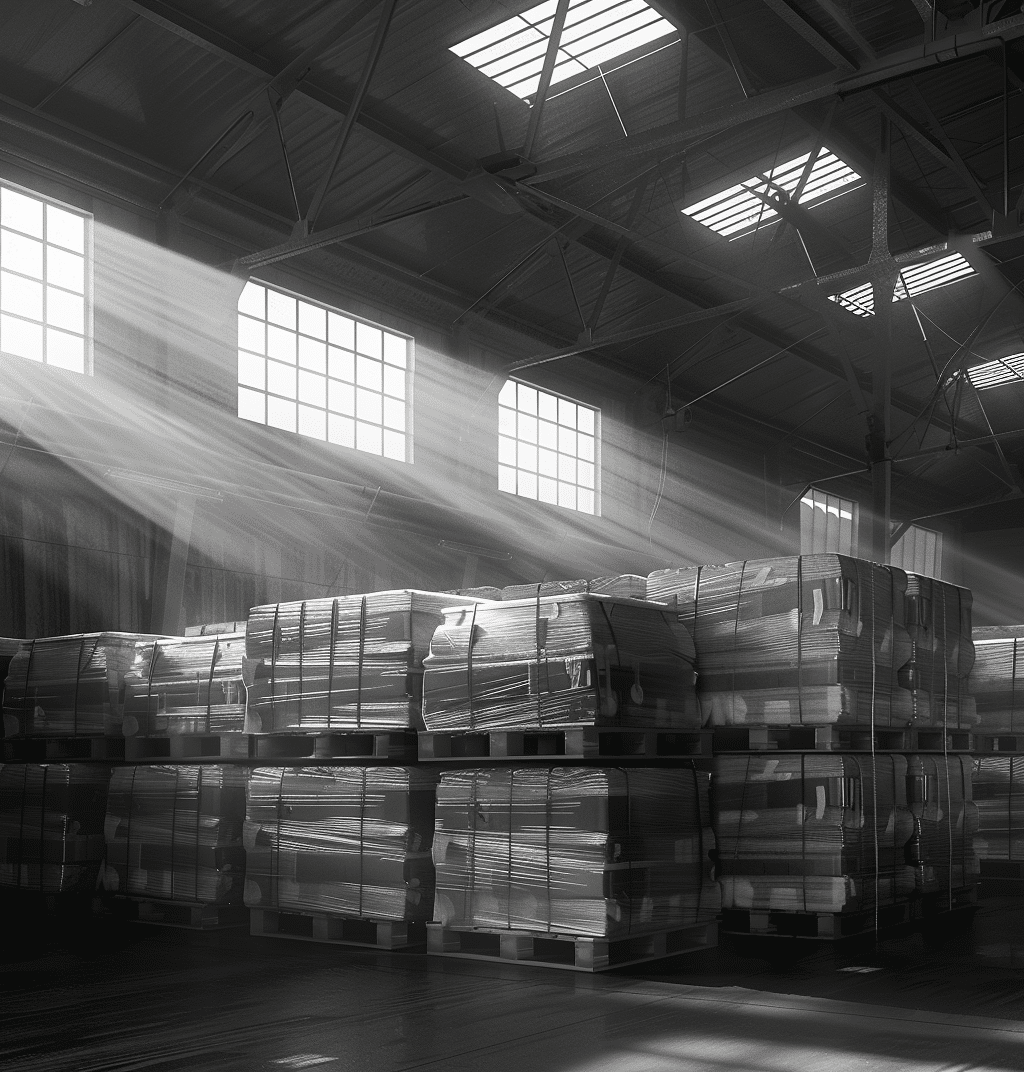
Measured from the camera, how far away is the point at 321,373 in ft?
42.5

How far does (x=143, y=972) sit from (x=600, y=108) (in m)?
8.98

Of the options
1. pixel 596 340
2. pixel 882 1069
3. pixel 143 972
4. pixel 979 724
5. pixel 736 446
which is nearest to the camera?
pixel 882 1069

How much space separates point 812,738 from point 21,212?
24.4 feet

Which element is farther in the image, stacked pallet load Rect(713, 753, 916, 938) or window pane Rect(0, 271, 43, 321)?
window pane Rect(0, 271, 43, 321)

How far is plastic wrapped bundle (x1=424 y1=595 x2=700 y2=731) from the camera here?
248 inches

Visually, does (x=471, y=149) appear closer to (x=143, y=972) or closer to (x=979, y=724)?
(x=979, y=724)

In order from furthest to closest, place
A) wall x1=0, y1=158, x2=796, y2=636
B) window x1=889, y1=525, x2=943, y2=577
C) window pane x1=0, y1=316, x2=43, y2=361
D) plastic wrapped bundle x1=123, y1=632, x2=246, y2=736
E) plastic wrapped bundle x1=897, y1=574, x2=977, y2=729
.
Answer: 1. window x1=889, y1=525, x2=943, y2=577
2. wall x1=0, y1=158, x2=796, y2=636
3. window pane x1=0, y1=316, x2=43, y2=361
4. plastic wrapped bundle x1=123, y1=632, x2=246, y2=736
5. plastic wrapped bundle x1=897, y1=574, x2=977, y2=729

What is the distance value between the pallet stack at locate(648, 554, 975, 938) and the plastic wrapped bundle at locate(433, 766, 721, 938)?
1.56 ft

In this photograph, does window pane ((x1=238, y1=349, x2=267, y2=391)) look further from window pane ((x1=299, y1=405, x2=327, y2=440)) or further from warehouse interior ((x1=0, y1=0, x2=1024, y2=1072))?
window pane ((x1=299, y1=405, x2=327, y2=440))

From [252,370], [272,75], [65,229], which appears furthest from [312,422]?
[272,75]

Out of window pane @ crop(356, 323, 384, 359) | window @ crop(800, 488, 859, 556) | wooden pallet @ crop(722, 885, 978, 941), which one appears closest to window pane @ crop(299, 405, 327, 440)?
window pane @ crop(356, 323, 384, 359)

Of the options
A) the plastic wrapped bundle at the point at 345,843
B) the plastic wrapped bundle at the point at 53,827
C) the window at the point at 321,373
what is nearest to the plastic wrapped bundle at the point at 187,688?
the plastic wrapped bundle at the point at 53,827

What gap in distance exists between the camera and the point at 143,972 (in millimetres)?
6148

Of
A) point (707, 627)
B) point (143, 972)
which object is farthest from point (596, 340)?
point (143, 972)
